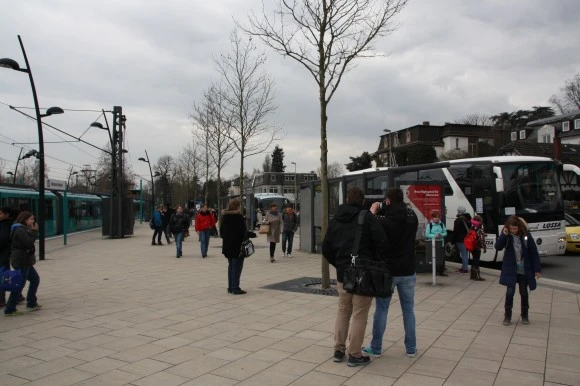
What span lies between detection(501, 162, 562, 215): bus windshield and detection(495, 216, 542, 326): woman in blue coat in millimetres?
7478

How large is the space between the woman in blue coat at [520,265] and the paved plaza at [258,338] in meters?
0.36

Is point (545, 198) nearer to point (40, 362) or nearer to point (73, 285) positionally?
point (73, 285)

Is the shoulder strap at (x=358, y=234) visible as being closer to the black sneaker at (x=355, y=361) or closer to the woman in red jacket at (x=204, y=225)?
the black sneaker at (x=355, y=361)

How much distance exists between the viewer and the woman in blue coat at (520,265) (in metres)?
6.70

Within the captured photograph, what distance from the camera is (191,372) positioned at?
4.82 metres

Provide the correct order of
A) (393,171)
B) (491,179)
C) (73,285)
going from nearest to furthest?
(73,285) → (393,171) → (491,179)

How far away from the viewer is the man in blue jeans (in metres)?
5.21

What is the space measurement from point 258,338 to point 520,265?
3.74 meters

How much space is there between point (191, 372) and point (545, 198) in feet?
42.3

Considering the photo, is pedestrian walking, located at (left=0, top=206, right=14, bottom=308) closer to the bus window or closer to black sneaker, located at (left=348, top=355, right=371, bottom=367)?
black sneaker, located at (left=348, top=355, right=371, bottom=367)

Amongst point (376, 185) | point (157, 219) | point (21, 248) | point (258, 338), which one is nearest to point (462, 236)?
point (376, 185)

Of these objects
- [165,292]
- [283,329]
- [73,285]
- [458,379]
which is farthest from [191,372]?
[73,285]

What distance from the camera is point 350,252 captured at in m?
4.93

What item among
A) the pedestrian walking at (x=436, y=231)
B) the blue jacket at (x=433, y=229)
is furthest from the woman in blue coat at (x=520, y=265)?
the blue jacket at (x=433, y=229)
